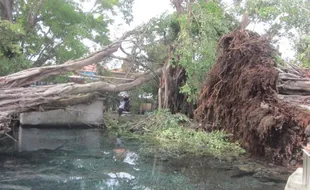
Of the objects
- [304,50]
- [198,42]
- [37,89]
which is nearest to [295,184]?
[198,42]

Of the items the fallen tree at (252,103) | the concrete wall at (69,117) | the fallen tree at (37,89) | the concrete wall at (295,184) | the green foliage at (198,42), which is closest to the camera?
the concrete wall at (295,184)

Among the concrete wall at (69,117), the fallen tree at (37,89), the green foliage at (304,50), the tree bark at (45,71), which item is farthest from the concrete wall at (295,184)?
the concrete wall at (69,117)

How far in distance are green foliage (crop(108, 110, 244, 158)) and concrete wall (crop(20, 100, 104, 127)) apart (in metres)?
0.85

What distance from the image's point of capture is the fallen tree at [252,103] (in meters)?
7.13

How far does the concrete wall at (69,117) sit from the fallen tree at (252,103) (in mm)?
5617

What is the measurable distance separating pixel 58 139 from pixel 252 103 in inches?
254

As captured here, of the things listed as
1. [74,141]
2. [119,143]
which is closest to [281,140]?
[119,143]

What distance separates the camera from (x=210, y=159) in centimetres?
837

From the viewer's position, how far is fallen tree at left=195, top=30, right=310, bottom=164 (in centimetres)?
713

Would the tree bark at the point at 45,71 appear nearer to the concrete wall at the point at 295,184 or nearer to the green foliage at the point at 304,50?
the green foliage at the point at 304,50

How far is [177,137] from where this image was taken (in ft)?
34.2

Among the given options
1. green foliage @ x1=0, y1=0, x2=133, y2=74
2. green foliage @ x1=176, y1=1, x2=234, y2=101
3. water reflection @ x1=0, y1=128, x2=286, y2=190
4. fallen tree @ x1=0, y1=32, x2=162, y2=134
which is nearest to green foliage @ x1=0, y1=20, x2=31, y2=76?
green foliage @ x1=0, y1=0, x2=133, y2=74

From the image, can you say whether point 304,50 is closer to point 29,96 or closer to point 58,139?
point 58,139

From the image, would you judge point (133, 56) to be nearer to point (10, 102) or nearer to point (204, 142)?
point (204, 142)
